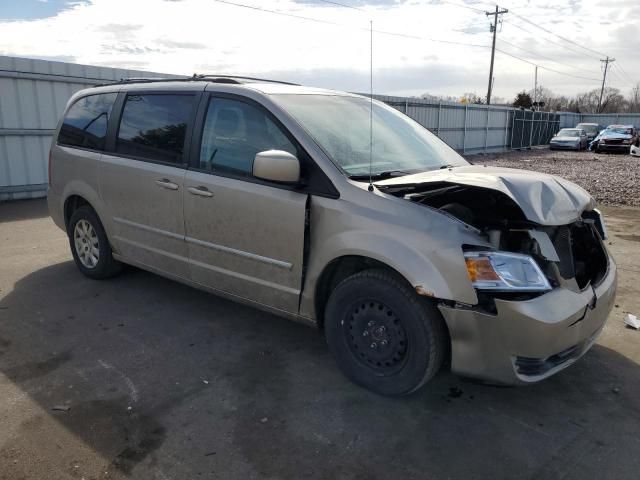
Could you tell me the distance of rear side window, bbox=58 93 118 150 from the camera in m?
4.80

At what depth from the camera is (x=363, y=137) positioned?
3.79m

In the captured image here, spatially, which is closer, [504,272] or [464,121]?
[504,272]

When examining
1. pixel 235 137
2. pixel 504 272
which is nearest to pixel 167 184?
pixel 235 137

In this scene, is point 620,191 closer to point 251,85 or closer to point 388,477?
point 251,85

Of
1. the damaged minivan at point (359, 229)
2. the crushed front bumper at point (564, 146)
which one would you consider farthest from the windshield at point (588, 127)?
the damaged minivan at point (359, 229)

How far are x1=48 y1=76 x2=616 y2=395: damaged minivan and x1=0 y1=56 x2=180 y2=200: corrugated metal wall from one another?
6.58m

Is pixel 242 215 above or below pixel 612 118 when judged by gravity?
below

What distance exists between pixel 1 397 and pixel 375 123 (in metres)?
3.16

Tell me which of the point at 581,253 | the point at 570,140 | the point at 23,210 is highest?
the point at 581,253

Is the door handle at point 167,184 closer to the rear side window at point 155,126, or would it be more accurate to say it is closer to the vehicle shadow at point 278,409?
the rear side window at point 155,126

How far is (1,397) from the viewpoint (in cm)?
314

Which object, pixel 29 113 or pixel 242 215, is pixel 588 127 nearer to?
pixel 29 113

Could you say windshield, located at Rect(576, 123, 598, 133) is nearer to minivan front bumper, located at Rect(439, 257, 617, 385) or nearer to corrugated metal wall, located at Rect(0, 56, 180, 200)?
corrugated metal wall, located at Rect(0, 56, 180, 200)

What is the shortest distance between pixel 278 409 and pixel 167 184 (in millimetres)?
2004
